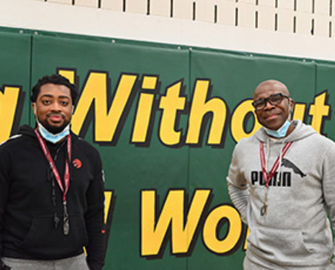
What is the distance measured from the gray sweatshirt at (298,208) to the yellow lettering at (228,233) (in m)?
1.64

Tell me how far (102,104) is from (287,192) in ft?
6.03

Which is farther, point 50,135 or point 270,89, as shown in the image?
point 270,89

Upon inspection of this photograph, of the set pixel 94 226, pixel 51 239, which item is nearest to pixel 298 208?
pixel 94 226

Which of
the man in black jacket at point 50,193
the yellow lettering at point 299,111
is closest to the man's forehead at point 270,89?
the man in black jacket at point 50,193

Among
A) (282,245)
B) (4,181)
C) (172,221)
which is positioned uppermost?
(4,181)

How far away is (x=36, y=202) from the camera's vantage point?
1930 millimetres

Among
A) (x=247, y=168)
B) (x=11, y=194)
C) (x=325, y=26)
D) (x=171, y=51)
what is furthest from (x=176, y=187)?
(x=325, y=26)

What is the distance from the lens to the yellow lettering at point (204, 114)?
3830 millimetres

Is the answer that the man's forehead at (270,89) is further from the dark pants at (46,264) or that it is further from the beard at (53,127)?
the dark pants at (46,264)

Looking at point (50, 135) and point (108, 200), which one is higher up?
point (50, 135)

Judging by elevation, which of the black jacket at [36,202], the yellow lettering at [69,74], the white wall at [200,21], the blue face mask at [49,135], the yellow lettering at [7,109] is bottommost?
the black jacket at [36,202]

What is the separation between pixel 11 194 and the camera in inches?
75.8

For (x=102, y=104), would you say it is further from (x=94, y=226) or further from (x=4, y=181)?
(x=4, y=181)

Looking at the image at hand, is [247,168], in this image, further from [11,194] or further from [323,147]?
[11,194]
